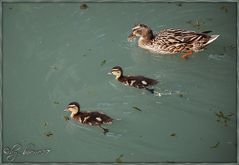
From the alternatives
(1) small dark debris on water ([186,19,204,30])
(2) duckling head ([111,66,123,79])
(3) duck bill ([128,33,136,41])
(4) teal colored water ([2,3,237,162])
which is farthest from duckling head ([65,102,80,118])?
(1) small dark debris on water ([186,19,204,30])

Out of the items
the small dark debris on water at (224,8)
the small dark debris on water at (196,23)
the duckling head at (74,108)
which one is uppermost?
the small dark debris on water at (224,8)

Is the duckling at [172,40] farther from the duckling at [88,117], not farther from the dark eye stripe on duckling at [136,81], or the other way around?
the duckling at [88,117]

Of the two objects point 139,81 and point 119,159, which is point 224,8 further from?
point 119,159

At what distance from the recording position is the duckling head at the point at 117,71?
5.45 m

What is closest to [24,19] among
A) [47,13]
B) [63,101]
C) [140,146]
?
[47,13]

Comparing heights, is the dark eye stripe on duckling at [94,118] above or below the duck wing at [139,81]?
below

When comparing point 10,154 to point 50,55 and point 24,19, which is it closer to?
point 50,55

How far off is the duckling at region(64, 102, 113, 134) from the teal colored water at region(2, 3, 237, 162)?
0.22 ft

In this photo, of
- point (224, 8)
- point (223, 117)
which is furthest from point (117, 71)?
point (224, 8)

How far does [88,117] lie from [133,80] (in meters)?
0.69

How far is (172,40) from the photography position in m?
5.76

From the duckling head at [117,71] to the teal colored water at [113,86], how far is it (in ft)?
0.37

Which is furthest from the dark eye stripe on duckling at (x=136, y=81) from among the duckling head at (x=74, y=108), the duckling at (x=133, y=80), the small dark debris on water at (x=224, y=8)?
the small dark debris on water at (x=224, y=8)

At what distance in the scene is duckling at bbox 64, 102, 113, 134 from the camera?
5062 millimetres
